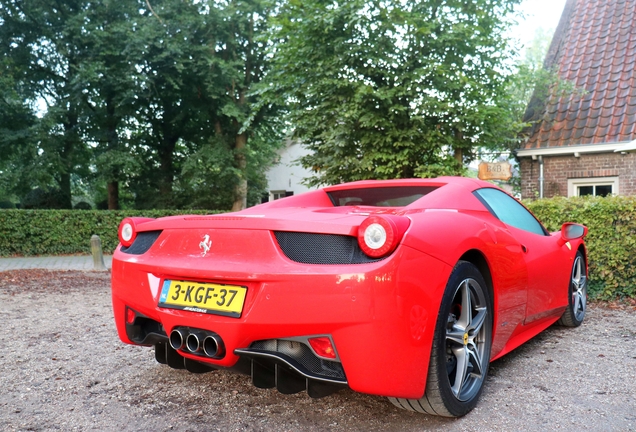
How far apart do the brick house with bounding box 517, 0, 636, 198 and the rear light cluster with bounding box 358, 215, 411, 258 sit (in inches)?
417

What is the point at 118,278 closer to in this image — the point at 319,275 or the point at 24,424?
the point at 24,424

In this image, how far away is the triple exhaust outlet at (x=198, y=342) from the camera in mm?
2375

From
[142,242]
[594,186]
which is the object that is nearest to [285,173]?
[594,186]

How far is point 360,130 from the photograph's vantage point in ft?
35.7

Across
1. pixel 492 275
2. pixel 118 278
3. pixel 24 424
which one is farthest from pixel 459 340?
pixel 24 424

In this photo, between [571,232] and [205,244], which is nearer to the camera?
[205,244]

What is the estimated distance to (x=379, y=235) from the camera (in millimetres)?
2217

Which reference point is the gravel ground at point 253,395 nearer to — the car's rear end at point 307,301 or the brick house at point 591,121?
the car's rear end at point 307,301

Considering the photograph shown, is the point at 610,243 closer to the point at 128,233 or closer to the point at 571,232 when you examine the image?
the point at 571,232

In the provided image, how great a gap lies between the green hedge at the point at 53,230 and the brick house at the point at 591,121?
38.3 feet

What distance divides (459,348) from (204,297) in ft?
4.32

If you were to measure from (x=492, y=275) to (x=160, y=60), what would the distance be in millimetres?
18395

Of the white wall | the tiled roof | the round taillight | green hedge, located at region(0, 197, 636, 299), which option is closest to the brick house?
the tiled roof

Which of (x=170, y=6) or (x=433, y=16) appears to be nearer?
(x=433, y=16)
